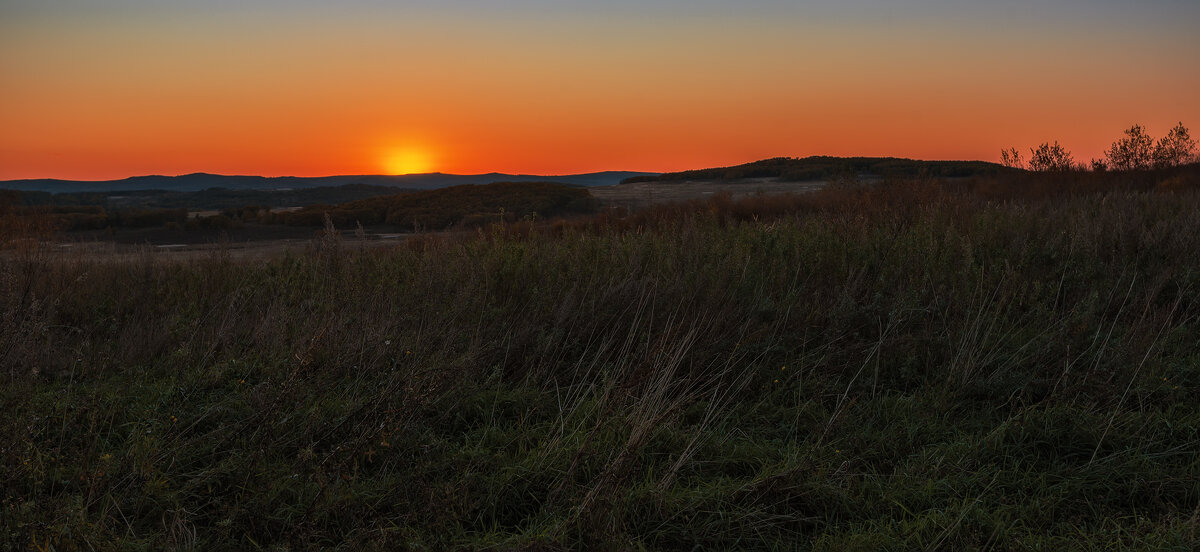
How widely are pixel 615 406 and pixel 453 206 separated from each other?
25276 millimetres

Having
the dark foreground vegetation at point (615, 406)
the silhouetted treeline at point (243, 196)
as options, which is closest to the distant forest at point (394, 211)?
the dark foreground vegetation at point (615, 406)

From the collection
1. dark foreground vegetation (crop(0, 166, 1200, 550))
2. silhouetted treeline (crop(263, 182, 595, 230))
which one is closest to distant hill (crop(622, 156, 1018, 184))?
silhouetted treeline (crop(263, 182, 595, 230))

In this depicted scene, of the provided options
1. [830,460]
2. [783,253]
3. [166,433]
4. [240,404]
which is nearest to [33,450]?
[166,433]

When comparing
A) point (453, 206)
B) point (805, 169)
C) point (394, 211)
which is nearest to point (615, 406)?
point (394, 211)

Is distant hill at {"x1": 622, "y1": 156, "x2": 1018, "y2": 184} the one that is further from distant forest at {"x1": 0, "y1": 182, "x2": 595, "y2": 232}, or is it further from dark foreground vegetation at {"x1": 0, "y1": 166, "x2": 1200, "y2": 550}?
dark foreground vegetation at {"x1": 0, "y1": 166, "x2": 1200, "y2": 550}

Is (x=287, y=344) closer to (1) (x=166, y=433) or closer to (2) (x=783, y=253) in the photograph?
(1) (x=166, y=433)

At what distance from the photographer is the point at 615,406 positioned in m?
3.87

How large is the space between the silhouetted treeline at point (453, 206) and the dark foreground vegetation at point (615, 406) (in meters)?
15.5

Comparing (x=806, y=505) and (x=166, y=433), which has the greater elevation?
(x=166, y=433)

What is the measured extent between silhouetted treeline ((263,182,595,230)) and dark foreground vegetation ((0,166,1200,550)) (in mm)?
15474

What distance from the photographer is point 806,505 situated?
3150 millimetres

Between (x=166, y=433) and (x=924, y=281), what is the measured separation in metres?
5.56

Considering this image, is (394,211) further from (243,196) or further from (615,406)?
(243,196)

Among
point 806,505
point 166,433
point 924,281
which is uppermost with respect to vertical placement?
point 924,281
